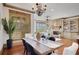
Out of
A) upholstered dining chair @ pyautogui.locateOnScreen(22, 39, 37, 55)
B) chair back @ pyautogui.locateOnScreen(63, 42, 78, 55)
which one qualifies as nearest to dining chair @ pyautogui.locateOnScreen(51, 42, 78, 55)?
chair back @ pyautogui.locateOnScreen(63, 42, 78, 55)

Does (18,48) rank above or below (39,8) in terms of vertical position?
below

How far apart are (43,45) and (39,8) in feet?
2.50

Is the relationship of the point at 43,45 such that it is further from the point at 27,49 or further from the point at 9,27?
the point at 9,27

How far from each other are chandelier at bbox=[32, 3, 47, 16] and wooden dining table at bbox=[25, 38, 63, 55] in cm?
57

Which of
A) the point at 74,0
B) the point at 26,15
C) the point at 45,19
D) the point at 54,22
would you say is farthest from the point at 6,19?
the point at 74,0

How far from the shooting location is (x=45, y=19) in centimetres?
214

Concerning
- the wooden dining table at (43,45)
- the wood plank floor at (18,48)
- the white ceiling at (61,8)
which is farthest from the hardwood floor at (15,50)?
the white ceiling at (61,8)

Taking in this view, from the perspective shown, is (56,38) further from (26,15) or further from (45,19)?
(26,15)

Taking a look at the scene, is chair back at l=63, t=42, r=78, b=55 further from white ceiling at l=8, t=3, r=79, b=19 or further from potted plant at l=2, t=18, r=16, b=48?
potted plant at l=2, t=18, r=16, b=48

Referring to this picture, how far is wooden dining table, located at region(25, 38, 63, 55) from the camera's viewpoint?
211 centimetres

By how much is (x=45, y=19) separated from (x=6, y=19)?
0.77 m

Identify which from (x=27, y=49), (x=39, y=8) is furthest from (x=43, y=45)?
(x=39, y=8)

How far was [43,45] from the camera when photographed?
2.20m

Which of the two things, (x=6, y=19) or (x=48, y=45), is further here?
(x=48, y=45)
